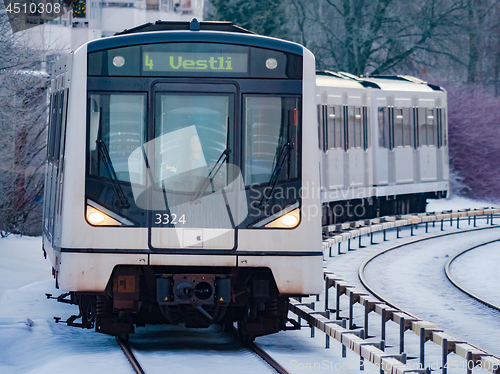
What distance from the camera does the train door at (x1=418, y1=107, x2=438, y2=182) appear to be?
23.6m

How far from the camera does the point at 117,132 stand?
25.9 feet

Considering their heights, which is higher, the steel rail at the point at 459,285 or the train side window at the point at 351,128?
the train side window at the point at 351,128

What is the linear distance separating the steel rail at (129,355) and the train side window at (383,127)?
14.3 metres

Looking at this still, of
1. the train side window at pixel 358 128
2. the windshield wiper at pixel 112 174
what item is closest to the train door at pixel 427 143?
the train side window at pixel 358 128

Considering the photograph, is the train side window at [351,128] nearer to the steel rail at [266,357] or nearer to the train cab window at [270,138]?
the steel rail at [266,357]

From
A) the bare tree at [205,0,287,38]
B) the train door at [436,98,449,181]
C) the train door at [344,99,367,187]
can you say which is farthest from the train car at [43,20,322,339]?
the bare tree at [205,0,287,38]

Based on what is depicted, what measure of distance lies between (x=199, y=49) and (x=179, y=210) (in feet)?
4.72

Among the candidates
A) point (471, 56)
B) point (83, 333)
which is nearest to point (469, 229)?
point (83, 333)

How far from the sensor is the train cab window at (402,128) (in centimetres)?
2253

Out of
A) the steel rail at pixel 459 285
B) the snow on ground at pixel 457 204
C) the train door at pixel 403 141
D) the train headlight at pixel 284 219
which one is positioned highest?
the train door at pixel 403 141

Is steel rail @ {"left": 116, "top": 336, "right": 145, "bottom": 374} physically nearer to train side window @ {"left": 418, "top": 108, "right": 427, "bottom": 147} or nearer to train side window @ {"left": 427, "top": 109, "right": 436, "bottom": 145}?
train side window @ {"left": 418, "top": 108, "right": 427, "bottom": 147}

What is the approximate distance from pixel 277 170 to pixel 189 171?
77cm

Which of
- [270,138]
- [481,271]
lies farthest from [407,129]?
[270,138]

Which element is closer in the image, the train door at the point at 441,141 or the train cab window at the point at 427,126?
the train cab window at the point at 427,126
